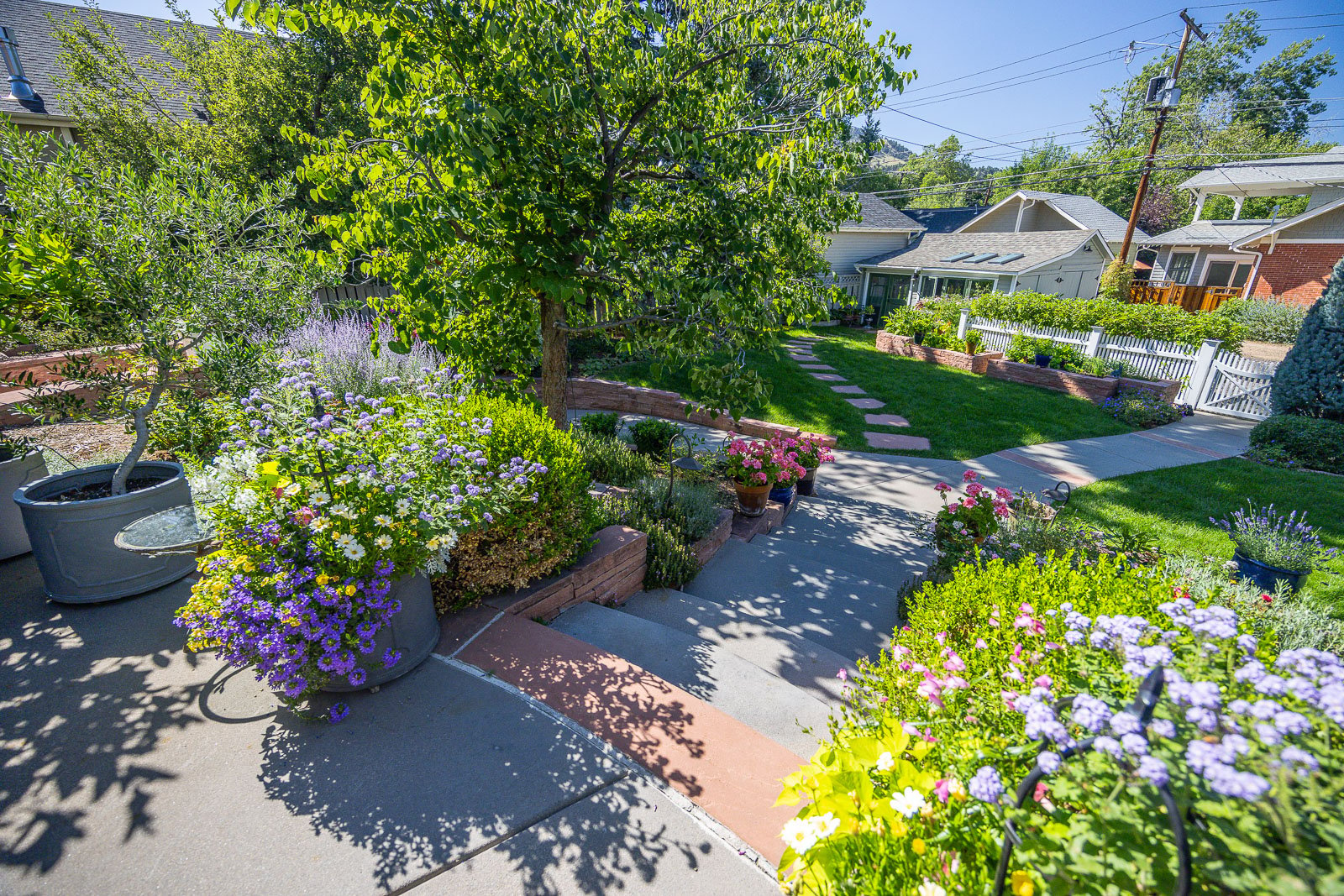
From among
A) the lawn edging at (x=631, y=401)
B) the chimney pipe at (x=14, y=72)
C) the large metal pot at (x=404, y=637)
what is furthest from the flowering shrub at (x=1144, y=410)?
the chimney pipe at (x=14, y=72)

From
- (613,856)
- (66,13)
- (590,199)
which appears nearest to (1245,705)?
(613,856)

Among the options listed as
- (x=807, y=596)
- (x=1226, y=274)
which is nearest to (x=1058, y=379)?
(x=807, y=596)

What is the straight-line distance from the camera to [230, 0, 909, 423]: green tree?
3.36 meters

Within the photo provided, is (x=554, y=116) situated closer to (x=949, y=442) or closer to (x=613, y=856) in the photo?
(x=613, y=856)

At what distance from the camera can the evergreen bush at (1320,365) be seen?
347 inches

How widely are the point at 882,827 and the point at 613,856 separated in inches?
36.5

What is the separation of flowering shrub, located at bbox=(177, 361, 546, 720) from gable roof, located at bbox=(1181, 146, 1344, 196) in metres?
30.5

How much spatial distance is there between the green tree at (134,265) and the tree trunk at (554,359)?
68.8 inches

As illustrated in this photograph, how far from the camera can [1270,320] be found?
16.5 m

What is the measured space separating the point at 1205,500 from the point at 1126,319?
8317mm

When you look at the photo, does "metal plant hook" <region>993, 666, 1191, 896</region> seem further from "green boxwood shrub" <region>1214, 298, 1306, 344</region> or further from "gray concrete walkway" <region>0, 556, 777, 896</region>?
"green boxwood shrub" <region>1214, 298, 1306, 344</region>

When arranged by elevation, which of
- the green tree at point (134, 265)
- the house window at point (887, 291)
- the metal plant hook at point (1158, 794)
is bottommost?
the metal plant hook at point (1158, 794)

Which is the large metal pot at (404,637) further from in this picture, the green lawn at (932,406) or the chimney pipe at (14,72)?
the chimney pipe at (14,72)

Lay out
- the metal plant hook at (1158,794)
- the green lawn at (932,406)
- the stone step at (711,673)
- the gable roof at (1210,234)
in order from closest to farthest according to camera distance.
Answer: the metal plant hook at (1158,794) < the stone step at (711,673) < the green lawn at (932,406) < the gable roof at (1210,234)
